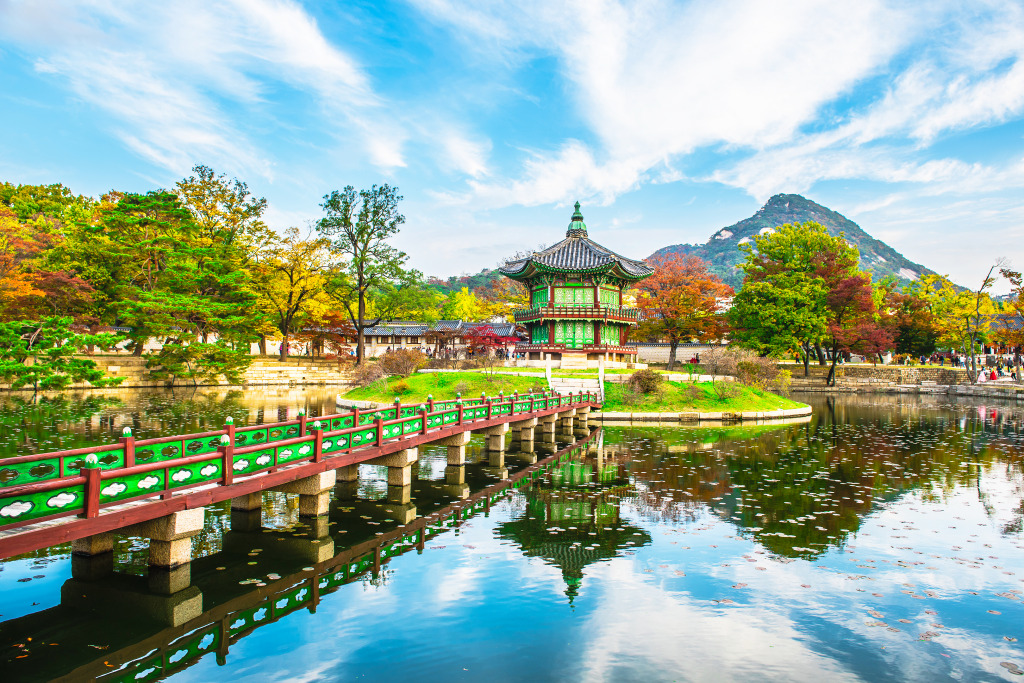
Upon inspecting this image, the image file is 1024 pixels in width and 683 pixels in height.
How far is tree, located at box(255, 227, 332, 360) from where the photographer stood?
189ft

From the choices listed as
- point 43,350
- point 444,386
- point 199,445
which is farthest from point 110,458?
point 444,386

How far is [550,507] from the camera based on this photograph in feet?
45.8

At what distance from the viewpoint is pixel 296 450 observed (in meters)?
11.4

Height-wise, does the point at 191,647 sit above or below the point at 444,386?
below

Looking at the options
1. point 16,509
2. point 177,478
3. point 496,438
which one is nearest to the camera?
point 16,509

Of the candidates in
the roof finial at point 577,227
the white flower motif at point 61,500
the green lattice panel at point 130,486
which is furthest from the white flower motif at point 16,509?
the roof finial at point 577,227

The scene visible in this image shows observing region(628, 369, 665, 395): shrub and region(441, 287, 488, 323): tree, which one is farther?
region(441, 287, 488, 323): tree

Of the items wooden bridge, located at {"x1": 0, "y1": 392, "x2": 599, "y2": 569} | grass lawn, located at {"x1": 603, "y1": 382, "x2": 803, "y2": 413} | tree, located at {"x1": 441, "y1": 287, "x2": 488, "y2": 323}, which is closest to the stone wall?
tree, located at {"x1": 441, "y1": 287, "x2": 488, "y2": 323}

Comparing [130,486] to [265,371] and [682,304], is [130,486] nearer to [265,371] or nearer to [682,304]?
[265,371]

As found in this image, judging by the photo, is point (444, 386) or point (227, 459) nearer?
point (227, 459)

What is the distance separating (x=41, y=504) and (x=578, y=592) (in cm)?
748

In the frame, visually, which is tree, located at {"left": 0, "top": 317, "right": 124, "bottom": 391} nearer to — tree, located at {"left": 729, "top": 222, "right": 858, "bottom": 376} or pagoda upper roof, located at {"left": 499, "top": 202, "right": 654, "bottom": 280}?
pagoda upper roof, located at {"left": 499, "top": 202, "right": 654, "bottom": 280}

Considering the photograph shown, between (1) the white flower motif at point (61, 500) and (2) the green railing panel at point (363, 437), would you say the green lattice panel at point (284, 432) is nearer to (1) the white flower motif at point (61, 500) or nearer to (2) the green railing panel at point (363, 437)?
(2) the green railing panel at point (363, 437)

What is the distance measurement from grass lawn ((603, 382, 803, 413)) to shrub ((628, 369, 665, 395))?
1.30ft
